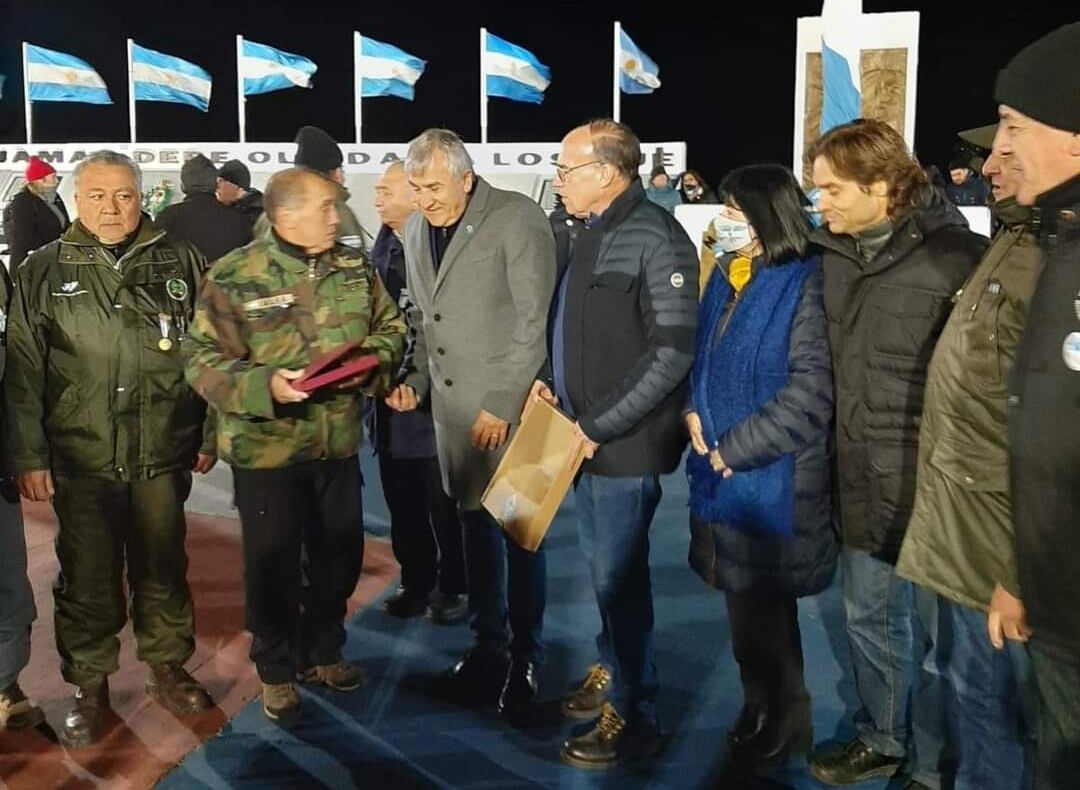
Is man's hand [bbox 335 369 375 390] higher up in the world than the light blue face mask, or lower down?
lower down

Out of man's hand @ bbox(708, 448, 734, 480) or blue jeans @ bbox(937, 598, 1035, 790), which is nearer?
blue jeans @ bbox(937, 598, 1035, 790)

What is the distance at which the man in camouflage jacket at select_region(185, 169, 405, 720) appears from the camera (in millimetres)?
3082

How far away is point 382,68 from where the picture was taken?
13.3 m

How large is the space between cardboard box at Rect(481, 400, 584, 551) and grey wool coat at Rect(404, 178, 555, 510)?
0.65 feet

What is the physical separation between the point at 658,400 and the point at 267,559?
1.32m

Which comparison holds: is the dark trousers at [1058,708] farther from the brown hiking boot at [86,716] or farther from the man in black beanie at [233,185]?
the man in black beanie at [233,185]

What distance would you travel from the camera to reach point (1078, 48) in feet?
6.21

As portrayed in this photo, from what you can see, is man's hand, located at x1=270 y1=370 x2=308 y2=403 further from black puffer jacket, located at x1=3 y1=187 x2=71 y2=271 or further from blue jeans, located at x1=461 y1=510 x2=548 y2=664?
black puffer jacket, located at x1=3 y1=187 x2=71 y2=271

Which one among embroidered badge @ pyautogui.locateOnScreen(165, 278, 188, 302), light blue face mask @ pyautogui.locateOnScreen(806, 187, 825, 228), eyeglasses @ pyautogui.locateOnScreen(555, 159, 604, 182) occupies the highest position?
eyeglasses @ pyautogui.locateOnScreen(555, 159, 604, 182)

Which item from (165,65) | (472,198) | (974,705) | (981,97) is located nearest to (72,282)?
(472,198)

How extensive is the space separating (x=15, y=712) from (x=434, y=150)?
2.11 m

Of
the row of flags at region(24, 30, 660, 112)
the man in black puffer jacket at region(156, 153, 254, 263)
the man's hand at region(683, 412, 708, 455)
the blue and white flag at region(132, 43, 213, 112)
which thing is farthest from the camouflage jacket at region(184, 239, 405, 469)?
the blue and white flag at region(132, 43, 213, 112)

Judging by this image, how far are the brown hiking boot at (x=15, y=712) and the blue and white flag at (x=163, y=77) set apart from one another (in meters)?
11.7

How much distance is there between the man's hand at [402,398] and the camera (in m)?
3.53
